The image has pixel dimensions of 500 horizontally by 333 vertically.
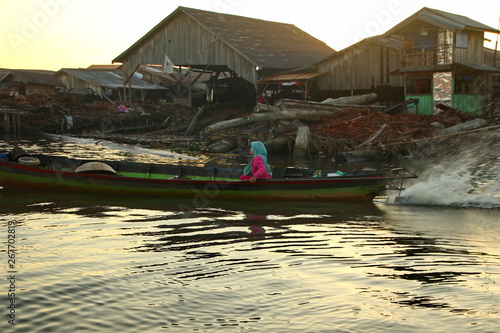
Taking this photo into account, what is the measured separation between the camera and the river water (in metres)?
5.47

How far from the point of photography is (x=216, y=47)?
30.8 meters

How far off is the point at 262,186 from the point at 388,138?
33.5ft

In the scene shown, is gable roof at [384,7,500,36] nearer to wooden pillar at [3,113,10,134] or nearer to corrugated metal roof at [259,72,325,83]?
corrugated metal roof at [259,72,325,83]

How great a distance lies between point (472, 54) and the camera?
2880 centimetres

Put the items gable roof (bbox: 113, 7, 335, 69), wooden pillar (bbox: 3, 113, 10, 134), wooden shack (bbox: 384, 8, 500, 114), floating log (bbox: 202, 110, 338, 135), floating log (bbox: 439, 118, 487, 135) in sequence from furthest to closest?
wooden pillar (bbox: 3, 113, 10, 134), gable roof (bbox: 113, 7, 335, 69), wooden shack (bbox: 384, 8, 500, 114), floating log (bbox: 202, 110, 338, 135), floating log (bbox: 439, 118, 487, 135)

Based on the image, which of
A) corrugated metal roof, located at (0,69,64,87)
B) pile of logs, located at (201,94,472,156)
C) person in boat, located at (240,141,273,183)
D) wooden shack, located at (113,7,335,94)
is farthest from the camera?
corrugated metal roof, located at (0,69,64,87)

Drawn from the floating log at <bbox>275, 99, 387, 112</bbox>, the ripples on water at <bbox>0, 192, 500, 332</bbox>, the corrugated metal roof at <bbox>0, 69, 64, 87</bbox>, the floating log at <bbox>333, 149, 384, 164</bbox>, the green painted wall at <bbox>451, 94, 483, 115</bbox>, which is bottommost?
the ripples on water at <bbox>0, 192, 500, 332</bbox>

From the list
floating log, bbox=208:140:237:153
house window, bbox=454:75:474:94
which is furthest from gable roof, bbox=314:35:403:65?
floating log, bbox=208:140:237:153

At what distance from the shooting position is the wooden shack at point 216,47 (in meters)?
30.1

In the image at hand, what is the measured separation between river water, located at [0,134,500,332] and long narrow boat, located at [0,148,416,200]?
0.44 m

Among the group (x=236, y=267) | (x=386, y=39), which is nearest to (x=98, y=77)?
(x=386, y=39)

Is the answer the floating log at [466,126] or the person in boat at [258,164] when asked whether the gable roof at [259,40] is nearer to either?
the floating log at [466,126]

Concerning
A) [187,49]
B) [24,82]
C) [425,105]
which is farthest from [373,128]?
[24,82]

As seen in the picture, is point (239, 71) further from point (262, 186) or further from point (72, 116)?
point (262, 186)
